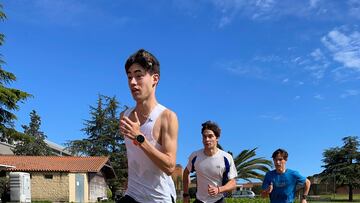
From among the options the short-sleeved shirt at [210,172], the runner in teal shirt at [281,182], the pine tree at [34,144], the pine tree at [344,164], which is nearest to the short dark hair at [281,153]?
the runner in teal shirt at [281,182]

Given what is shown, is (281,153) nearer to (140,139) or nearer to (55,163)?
(140,139)

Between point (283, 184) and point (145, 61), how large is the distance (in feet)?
19.2

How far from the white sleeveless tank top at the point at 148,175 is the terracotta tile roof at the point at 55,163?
160 feet

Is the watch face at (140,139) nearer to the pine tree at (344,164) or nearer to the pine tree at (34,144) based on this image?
the pine tree at (34,144)

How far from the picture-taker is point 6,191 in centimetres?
4419

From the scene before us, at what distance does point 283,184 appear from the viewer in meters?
9.34

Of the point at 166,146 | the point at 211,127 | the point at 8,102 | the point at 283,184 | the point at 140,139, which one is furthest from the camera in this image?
the point at 8,102

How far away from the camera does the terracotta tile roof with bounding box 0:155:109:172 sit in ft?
170

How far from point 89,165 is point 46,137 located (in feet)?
137

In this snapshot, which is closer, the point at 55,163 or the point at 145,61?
the point at 145,61

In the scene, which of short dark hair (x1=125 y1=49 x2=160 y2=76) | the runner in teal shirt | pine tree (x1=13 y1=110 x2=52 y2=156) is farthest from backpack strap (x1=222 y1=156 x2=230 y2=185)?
pine tree (x1=13 y1=110 x2=52 y2=156)

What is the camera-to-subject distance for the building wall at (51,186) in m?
51.3

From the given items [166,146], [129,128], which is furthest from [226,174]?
[129,128]

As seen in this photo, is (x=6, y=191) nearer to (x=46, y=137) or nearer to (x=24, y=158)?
(x=24, y=158)
